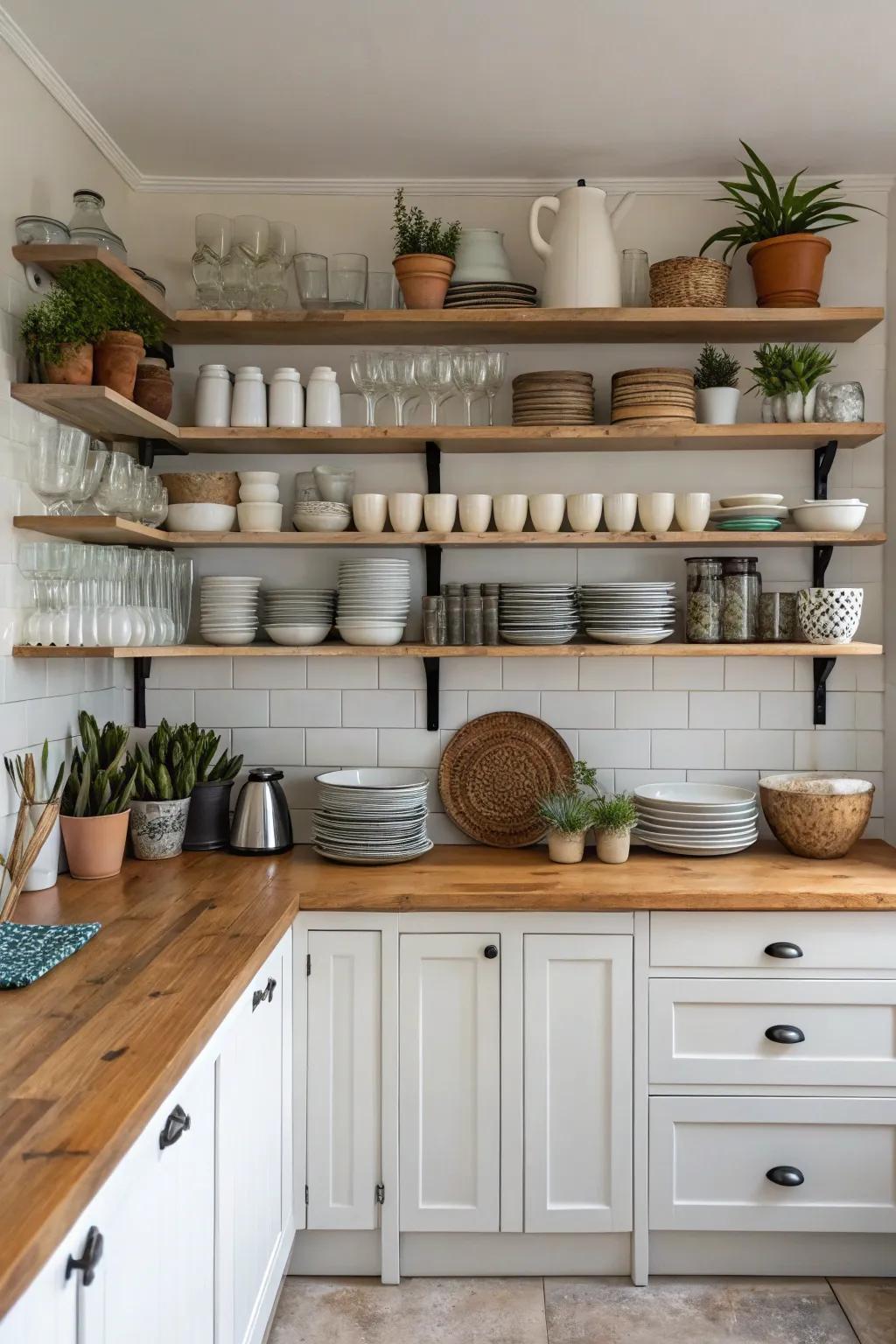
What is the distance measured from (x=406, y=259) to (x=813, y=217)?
109cm

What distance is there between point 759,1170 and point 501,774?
3.88 feet

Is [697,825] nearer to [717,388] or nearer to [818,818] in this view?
[818,818]

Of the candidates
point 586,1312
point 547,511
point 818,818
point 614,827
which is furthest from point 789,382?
point 586,1312

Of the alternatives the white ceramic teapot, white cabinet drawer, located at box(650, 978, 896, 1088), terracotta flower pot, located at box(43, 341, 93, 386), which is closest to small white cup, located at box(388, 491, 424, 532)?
the white ceramic teapot

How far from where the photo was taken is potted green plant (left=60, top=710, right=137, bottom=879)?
8.75 feet

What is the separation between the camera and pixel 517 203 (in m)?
3.18

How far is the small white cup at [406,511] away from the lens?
9.68 feet

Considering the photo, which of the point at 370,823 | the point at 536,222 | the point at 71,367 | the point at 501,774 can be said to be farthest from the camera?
the point at 501,774

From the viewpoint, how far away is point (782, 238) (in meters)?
2.93

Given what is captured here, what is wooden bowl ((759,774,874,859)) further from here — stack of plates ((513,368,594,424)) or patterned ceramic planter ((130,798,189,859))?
patterned ceramic planter ((130,798,189,859))

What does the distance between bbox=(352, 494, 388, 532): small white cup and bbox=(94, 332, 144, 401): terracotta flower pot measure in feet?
2.14

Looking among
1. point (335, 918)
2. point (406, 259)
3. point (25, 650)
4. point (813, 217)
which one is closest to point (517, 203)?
point (406, 259)

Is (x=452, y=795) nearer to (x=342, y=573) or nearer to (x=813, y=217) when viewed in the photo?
(x=342, y=573)

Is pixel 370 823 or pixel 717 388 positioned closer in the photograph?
pixel 370 823
